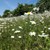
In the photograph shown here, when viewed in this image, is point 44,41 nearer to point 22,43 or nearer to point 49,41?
point 49,41

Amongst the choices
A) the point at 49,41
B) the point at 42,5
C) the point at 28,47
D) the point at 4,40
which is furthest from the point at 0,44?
the point at 42,5

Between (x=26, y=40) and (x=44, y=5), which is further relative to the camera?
(x=44, y=5)

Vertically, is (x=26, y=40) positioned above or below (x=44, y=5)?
below

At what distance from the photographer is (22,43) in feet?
24.3

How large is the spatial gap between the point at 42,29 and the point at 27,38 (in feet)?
3.96

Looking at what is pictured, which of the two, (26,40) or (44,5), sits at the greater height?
(44,5)

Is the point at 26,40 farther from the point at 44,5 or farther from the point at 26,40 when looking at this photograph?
the point at 44,5

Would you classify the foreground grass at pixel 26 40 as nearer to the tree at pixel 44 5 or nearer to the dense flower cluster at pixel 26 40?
the dense flower cluster at pixel 26 40

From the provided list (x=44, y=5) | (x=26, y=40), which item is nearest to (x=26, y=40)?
(x=26, y=40)

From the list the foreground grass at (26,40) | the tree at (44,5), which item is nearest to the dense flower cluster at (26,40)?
the foreground grass at (26,40)

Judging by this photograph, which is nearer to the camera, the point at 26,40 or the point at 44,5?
the point at 26,40

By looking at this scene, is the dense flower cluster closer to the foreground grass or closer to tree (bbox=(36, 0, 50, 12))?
the foreground grass

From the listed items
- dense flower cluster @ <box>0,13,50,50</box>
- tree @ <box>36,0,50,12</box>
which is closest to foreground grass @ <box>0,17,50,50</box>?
dense flower cluster @ <box>0,13,50,50</box>

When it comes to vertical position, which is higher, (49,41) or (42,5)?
(42,5)
